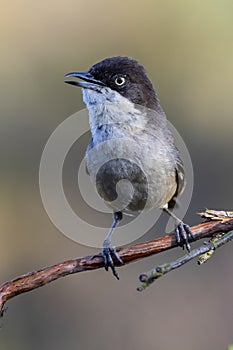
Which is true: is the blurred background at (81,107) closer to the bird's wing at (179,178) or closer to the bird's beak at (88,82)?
the bird's wing at (179,178)

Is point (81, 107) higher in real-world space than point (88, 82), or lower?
higher

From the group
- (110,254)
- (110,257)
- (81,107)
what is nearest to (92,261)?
(110,257)

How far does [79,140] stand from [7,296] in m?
6.90

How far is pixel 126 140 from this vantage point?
4.98 metres

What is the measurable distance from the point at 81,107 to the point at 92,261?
7.22 meters

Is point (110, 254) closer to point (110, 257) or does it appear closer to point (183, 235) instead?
point (110, 257)

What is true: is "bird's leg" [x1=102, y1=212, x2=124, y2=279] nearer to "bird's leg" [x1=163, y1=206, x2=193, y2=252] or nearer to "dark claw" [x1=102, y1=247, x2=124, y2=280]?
"dark claw" [x1=102, y1=247, x2=124, y2=280]

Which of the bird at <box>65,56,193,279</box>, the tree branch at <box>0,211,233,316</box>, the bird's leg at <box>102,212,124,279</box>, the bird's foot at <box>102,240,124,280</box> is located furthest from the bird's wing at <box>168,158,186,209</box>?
the tree branch at <box>0,211,233,316</box>

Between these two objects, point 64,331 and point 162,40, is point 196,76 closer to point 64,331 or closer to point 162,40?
point 162,40

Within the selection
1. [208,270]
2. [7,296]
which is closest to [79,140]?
[208,270]

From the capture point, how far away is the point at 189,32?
37.6ft

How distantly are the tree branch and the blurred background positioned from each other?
4.15 metres

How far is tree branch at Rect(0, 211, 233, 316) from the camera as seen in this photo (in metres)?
3.16

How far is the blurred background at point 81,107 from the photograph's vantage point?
7828 millimetres
